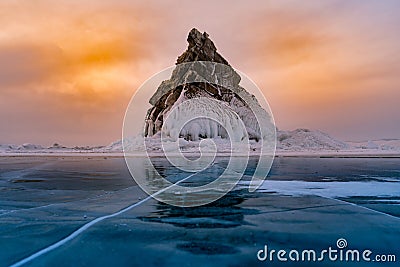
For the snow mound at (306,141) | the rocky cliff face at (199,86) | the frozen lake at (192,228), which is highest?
the rocky cliff face at (199,86)

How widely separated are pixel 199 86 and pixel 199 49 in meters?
5.51

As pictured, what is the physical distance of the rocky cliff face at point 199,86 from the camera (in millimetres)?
47625

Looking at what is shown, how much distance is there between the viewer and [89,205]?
6.04m

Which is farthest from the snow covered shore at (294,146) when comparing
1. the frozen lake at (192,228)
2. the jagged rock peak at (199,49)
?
the frozen lake at (192,228)

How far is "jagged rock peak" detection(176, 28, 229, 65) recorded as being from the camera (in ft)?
162

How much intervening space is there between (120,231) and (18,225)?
148cm

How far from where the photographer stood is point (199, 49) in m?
49.3

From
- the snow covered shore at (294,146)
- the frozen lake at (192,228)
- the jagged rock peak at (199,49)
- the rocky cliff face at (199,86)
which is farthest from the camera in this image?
the jagged rock peak at (199,49)

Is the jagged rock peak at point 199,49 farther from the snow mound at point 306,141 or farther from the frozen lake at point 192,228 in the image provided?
the frozen lake at point 192,228

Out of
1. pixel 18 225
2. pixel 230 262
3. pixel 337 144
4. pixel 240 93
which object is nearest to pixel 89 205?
pixel 18 225

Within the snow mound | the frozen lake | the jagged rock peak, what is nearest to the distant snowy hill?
the snow mound

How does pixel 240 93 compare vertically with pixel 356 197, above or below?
above

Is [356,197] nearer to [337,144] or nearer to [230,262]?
[230,262]

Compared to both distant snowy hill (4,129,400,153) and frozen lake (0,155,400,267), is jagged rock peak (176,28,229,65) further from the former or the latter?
frozen lake (0,155,400,267)
